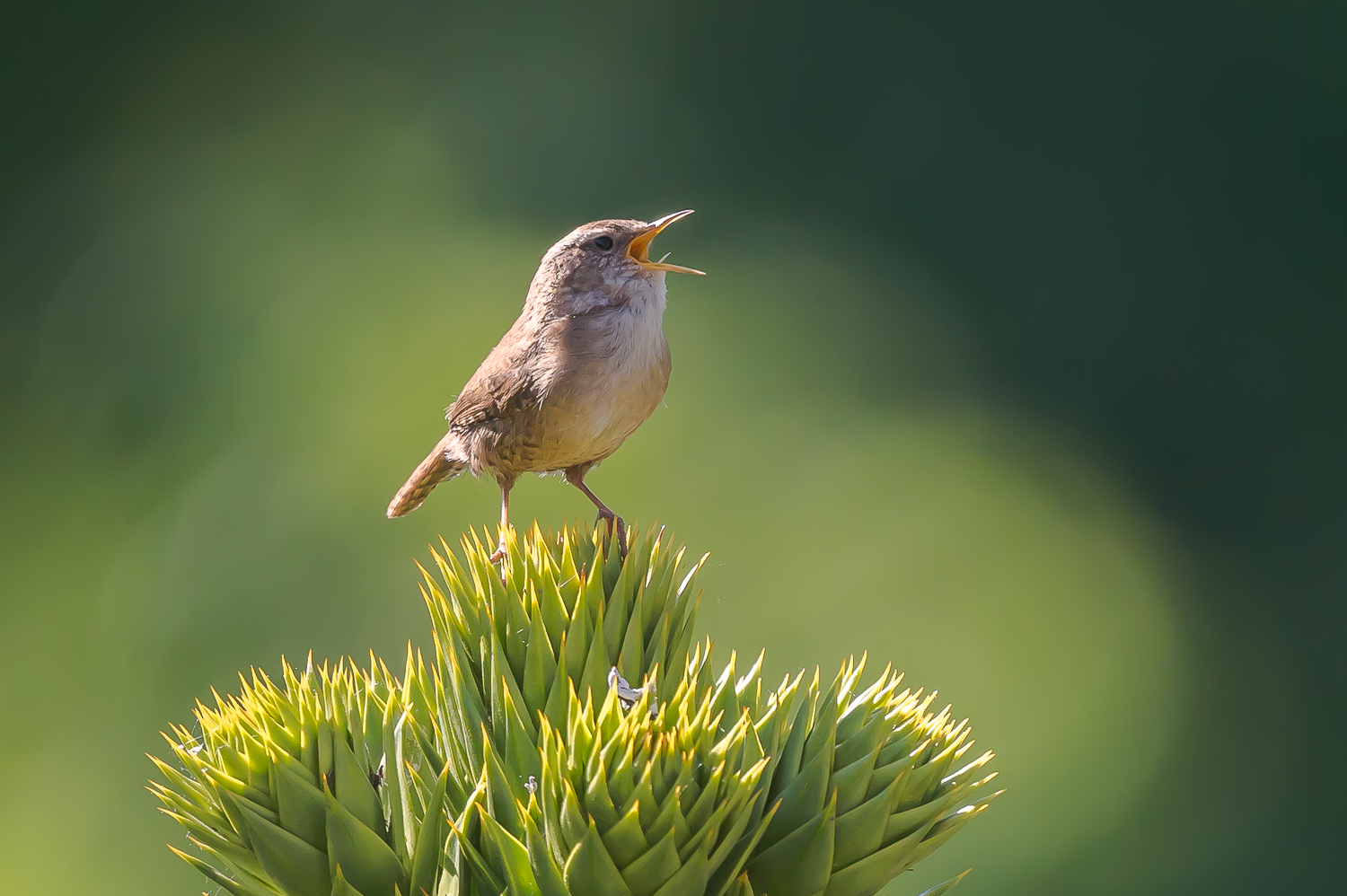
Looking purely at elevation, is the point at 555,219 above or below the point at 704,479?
above

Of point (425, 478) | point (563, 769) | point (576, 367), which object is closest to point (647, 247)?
point (576, 367)

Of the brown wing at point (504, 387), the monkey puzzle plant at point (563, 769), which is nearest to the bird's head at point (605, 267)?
A: the brown wing at point (504, 387)

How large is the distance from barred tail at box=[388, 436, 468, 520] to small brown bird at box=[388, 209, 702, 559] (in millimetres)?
60

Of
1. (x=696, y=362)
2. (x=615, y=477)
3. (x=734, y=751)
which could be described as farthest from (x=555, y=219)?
(x=734, y=751)

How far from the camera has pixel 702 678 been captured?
1.32 metres

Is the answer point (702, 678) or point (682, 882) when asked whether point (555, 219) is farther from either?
point (682, 882)

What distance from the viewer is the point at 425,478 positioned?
80.7 inches

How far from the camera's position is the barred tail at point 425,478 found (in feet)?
6.56

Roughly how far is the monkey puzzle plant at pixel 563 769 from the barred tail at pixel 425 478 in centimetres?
71

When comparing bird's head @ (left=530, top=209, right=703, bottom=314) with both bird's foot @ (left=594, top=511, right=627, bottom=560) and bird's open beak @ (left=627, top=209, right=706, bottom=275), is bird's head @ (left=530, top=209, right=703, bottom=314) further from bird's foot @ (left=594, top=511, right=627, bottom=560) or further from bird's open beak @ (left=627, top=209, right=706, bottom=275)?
bird's foot @ (left=594, top=511, right=627, bottom=560)

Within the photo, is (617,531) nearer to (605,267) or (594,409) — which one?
(594,409)

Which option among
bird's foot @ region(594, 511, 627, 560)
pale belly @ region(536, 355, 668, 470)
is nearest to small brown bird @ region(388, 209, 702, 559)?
pale belly @ region(536, 355, 668, 470)

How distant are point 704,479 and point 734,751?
3.18 metres

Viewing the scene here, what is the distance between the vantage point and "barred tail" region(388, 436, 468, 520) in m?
2.00
